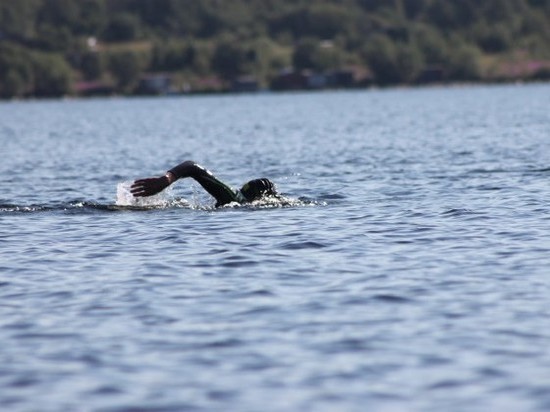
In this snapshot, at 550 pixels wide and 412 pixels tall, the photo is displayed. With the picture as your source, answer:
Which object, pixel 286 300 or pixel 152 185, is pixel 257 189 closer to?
pixel 152 185

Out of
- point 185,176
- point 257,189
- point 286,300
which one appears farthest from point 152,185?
point 286,300

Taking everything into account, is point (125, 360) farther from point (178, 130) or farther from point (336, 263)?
point (178, 130)

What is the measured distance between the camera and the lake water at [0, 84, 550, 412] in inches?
554

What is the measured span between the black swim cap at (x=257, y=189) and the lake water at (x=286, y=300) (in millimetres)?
325

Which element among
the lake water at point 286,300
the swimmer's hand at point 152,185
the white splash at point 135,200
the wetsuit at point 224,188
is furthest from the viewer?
the white splash at point 135,200

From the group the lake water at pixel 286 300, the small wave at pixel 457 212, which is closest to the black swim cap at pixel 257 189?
the lake water at pixel 286 300

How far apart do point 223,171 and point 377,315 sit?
2932 cm

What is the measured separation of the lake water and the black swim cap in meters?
0.32

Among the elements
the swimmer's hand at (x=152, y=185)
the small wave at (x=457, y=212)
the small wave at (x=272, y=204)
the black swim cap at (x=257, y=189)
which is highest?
the swimmer's hand at (x=152, y=185)

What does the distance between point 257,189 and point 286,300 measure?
1153cm

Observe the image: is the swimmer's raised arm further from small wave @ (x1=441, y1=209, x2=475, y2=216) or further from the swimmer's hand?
small wave @ (x1=441, y1=209, x2=475, y2=216)

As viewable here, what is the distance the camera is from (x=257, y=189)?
29.6 meters

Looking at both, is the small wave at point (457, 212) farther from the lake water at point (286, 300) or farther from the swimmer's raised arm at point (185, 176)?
the swimmer's raised arm at point (185, 176)

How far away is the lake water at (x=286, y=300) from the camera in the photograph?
14070 mm
